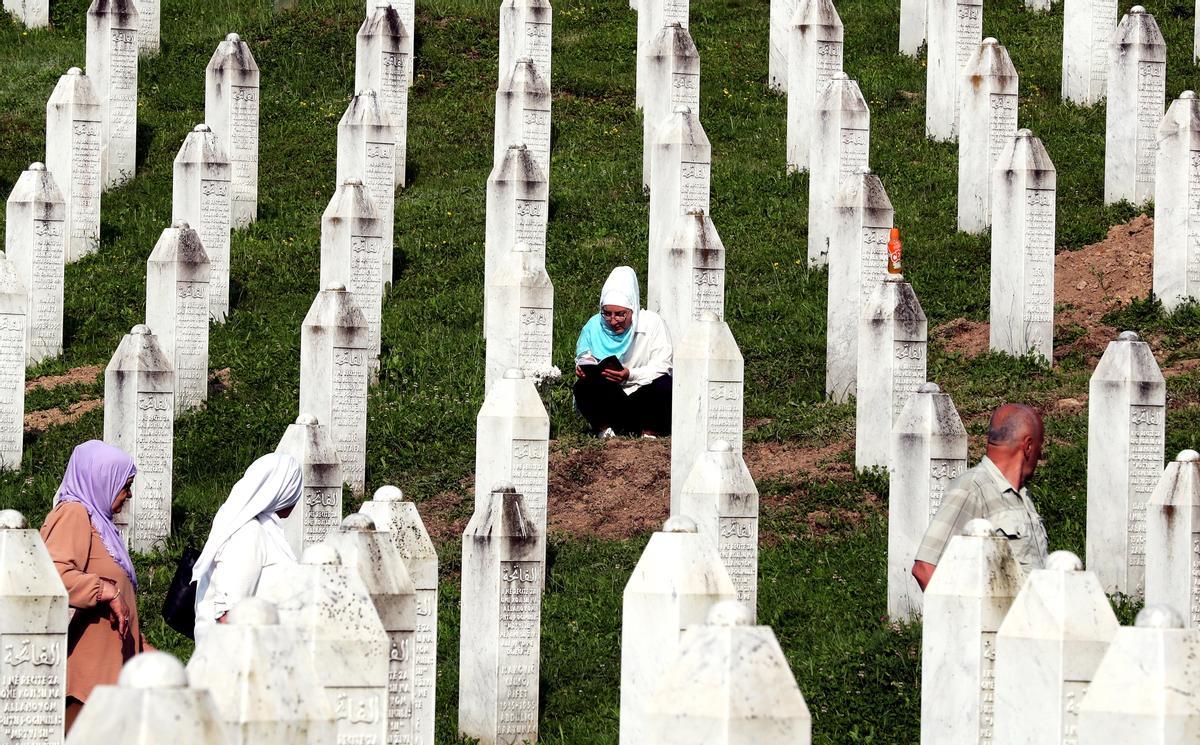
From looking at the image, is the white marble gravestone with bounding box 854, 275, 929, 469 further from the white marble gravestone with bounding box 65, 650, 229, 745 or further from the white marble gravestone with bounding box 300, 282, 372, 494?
the white marble gravestone with bounding box 65, 650, 229, 745

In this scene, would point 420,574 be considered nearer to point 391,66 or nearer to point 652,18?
point 391,66

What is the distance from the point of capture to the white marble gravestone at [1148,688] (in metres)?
5.55

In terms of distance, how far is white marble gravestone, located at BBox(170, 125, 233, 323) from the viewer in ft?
52.0

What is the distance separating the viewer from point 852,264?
46.6 feet

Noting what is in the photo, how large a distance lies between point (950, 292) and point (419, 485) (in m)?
Result: 4.64

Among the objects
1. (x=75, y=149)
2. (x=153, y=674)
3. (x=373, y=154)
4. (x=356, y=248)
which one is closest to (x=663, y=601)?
(x=153, y=674)

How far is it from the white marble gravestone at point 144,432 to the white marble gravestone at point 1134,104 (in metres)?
7.94

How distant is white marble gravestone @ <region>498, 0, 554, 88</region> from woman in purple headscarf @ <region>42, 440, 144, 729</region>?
1167 cm

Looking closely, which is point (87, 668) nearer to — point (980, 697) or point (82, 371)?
point (980, 697)

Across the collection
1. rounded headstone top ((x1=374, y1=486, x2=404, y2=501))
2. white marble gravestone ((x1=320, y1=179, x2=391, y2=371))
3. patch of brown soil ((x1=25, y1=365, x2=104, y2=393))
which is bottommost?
rounded headstone top ((x1=374, y1=486, x2=404, y2=501))

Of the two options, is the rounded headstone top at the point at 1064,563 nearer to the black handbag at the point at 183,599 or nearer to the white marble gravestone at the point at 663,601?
the white marble gravestone at the point at 663,601

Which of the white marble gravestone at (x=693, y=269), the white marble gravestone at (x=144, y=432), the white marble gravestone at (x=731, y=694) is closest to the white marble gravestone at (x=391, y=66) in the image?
the white marble gravestone at (x=693, y=269)

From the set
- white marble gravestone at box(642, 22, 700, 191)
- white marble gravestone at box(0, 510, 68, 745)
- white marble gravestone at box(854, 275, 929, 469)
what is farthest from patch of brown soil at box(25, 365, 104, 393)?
white marble gravestone at box(0, 510, 68, 745)

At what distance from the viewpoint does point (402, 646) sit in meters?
7.56
